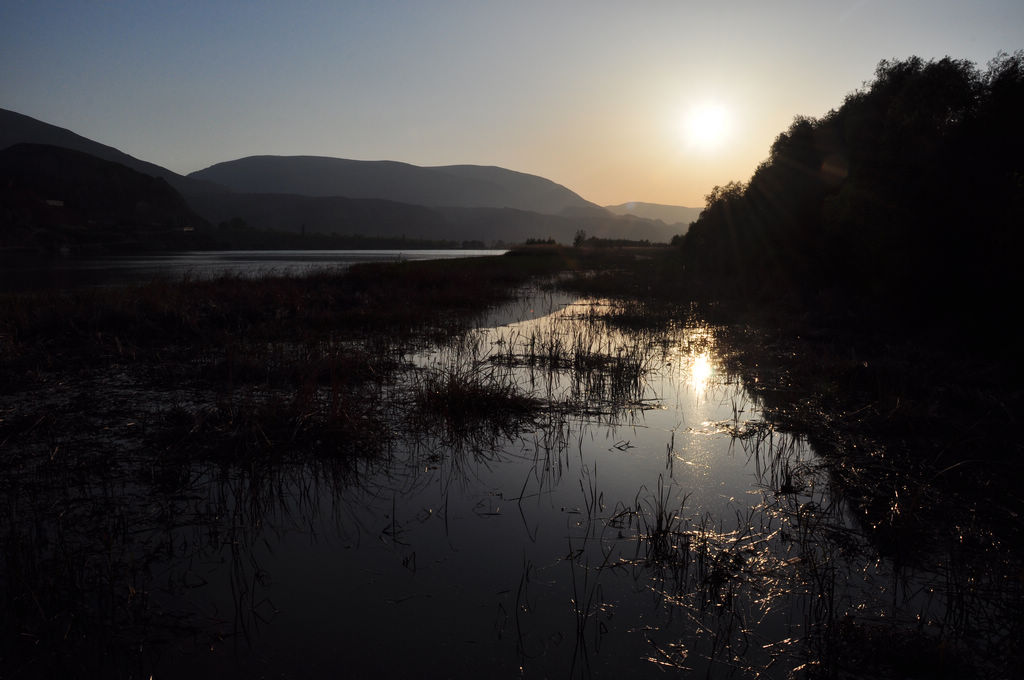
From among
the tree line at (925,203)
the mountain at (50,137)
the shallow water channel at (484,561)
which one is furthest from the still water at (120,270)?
the mountain at (50,137)

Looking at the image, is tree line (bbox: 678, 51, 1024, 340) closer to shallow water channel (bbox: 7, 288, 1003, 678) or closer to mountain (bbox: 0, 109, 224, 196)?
shallow water channel (bbox: 7, 288, 1003, 678)

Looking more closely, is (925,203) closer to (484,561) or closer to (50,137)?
(484,561)

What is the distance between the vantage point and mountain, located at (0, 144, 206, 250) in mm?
66256

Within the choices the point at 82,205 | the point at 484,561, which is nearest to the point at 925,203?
the point at 484,561

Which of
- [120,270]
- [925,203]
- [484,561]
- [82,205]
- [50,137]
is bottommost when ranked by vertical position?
[484,561]

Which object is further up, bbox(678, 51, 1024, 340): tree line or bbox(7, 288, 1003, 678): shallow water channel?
bbox(678, 51, 1024, 340): tree line

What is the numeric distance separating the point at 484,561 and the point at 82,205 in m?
116

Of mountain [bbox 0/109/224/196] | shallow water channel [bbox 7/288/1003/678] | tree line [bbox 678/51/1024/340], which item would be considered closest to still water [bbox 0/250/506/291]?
shallow water channel [bbox 7/288/1003/678]

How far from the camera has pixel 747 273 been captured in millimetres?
25625

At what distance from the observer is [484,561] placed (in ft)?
12.5

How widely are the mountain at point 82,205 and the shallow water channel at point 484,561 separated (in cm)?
7608

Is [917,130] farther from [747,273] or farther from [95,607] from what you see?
[95,607]

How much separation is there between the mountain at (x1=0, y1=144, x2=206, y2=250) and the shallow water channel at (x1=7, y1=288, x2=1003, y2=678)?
76.1 metres

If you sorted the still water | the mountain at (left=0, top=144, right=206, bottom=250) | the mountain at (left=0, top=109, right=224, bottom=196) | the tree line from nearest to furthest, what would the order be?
the tree line < the still water < the mountain at (left=0, top=144, right=206, bottom=250) < the mountain at (left=0, top=109, right=224, bottom=196)
